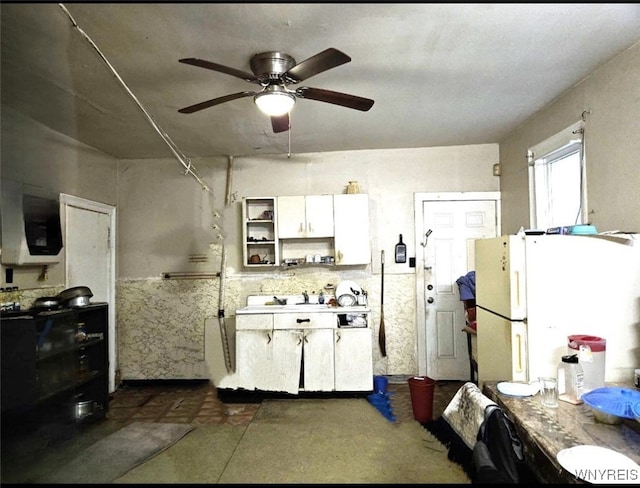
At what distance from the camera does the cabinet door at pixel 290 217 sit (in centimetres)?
357

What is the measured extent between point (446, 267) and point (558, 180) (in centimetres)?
125

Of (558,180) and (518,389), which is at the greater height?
(558,180)

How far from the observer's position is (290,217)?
11.7ft

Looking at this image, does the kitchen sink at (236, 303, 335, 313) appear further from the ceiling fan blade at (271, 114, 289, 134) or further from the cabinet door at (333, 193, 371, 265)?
the ceiling fan blade at (271, 114, 289, 134)

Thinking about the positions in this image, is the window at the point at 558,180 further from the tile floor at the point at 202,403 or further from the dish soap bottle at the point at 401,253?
the tile floor at the point at 202,403

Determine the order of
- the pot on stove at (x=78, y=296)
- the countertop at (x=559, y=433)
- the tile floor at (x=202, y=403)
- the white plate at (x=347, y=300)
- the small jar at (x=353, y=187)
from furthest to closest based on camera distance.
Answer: the small jar at (x=353, y=187) → the white plate at (x=347, y=300) → the tile floor at (x=202, y=403) → the pot on stove at (x=78, y=296) → the countertop at (x=559, y=433)

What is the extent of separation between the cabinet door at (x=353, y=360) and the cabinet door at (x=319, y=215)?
0.94 m

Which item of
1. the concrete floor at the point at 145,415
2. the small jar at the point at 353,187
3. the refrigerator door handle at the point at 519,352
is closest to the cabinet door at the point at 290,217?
the small jar at the point at 353,187

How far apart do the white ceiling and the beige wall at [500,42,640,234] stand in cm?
9

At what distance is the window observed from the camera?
243 centimetres

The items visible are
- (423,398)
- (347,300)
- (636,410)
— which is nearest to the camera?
(636,410)

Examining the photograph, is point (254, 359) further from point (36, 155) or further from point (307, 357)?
point (36, 155)

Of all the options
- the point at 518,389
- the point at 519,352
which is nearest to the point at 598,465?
the point at 518,389

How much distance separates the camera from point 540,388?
63.8 inches
